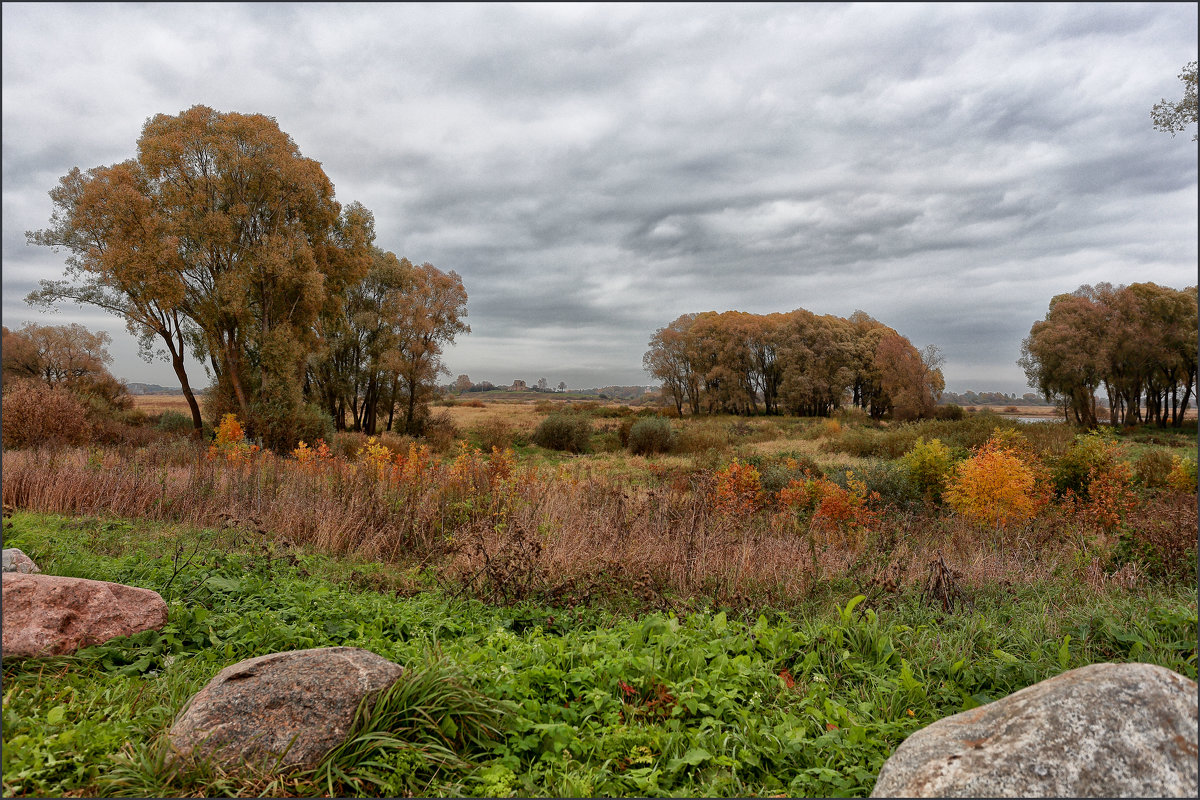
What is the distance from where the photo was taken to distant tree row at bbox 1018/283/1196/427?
436 inches

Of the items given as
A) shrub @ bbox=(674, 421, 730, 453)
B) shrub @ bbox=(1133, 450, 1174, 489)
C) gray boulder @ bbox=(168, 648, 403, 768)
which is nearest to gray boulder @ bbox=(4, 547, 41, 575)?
gray boulder @ bbox=(168, 648, 403, 768)

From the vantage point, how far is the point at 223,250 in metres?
18.8

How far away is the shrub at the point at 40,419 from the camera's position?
520 inches

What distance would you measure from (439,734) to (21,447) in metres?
16.1

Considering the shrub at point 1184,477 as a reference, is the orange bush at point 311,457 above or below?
above

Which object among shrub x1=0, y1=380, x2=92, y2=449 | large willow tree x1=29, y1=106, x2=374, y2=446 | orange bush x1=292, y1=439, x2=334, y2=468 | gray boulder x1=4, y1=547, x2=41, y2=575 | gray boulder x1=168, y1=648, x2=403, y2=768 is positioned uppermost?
large willow tree x1=29, y1=106, x2=374, y2=446

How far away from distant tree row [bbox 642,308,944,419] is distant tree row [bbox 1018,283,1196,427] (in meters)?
19.3

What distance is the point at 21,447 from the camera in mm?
13180

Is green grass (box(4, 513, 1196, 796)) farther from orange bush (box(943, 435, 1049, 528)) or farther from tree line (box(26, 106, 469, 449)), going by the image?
tree line (box(26, 106, 469, 449))

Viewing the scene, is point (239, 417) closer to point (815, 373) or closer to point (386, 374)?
point (386, 374)

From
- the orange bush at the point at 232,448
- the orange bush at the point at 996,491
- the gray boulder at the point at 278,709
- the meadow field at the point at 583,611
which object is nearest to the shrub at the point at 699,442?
the meadow field at the point at 583,611

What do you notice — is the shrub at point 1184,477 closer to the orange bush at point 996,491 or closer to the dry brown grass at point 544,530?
the dry brown grass at point 544,530

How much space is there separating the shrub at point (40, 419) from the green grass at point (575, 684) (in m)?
11.5

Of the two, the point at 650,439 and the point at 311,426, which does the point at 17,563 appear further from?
the point at 650,439
